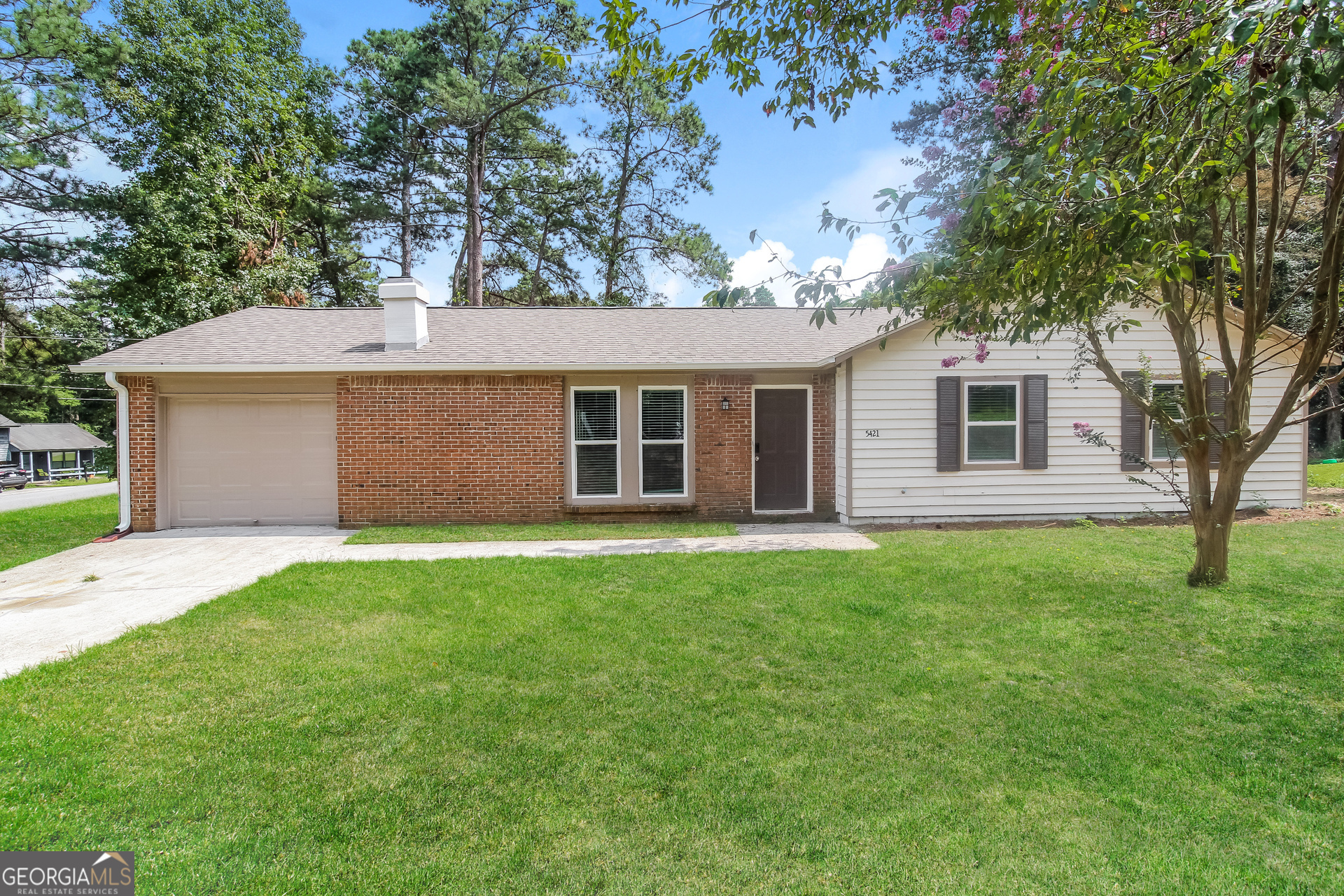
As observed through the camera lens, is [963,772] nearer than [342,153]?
Yes

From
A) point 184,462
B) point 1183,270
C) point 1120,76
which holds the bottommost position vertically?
point 184,462

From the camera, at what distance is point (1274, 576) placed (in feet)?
19.2

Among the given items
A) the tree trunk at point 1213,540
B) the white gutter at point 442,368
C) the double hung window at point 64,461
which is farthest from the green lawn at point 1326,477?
the double hung window at point 64,461

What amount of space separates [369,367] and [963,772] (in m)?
8.93

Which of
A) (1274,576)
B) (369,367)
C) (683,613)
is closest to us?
(683,613)

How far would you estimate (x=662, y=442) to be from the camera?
394 inches

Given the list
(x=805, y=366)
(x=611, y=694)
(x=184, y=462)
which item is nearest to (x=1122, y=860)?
(x=611, y=694)

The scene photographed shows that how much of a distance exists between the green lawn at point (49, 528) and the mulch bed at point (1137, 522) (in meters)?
10.7

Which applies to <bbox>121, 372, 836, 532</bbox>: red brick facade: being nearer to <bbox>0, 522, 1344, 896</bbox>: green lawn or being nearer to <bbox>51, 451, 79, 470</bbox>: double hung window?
<bbox>0, 522, 1344, 896</bbox>: green lawn

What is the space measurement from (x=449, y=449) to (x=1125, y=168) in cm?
863

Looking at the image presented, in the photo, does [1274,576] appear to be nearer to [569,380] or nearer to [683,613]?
[683,613]

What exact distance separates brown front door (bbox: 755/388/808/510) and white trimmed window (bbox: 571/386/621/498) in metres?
2.22

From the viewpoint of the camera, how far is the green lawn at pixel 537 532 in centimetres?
859

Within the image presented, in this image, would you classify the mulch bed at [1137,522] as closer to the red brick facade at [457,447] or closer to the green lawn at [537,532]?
the red brick facade at [457,447]
